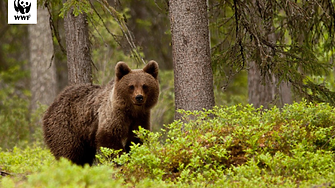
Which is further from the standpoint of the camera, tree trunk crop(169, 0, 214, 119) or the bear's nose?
tree trunk crop(169, 0, 214, 119)

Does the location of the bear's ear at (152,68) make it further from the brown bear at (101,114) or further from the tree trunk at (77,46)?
the tree trunk at (77,46)

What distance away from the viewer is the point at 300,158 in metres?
5.52

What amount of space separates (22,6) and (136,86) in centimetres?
560

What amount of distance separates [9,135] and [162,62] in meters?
8.59

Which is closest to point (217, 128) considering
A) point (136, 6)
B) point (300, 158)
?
point (300, 158)

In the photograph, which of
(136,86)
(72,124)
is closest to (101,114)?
(72,124)

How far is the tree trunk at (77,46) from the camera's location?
964cm

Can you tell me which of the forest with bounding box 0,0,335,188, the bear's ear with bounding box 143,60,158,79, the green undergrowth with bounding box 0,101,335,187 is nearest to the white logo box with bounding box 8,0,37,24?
the forest with bounding box 0,0,335,188

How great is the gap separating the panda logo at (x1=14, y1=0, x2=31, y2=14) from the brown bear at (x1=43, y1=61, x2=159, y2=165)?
3689 mm

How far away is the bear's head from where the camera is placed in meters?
7.55

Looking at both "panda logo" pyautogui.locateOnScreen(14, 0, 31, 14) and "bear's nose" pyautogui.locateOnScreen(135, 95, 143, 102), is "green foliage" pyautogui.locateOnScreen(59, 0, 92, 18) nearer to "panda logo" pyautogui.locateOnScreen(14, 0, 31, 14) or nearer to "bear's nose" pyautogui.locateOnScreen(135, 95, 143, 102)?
"bear's nose" pyautogui.locateOnScreen(135, 95, 143, 102)

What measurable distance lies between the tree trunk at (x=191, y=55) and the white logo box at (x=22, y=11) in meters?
4.58

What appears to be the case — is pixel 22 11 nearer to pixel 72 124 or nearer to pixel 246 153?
pixel 72 124

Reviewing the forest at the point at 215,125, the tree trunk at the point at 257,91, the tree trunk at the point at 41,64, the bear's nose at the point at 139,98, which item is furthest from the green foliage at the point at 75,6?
the tree trunk at the point at 41,64
